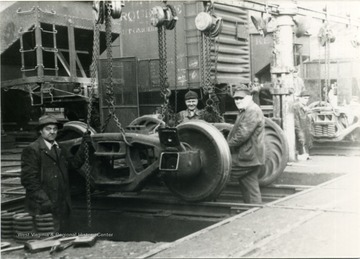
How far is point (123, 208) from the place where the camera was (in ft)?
24.0

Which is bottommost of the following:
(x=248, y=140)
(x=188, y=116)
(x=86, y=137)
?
(x=248, y=140)

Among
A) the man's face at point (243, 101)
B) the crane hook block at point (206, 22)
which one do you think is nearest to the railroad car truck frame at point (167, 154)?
the man's face at point (243, 101)

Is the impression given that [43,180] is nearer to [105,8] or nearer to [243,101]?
[105,8]

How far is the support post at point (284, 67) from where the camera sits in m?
8.85

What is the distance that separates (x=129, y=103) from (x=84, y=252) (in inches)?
285

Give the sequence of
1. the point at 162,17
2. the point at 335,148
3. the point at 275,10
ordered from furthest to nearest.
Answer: the point at 335,148, the point at 275,10, the point at 162,17

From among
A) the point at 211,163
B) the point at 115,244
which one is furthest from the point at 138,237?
the point at 115,244

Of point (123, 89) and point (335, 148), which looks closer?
point (123, 89)

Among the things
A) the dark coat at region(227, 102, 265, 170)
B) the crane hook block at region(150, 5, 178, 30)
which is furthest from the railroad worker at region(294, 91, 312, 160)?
the crane hook block at region(150, 5, 178, 30)

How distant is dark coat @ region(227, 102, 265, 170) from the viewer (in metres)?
6.36

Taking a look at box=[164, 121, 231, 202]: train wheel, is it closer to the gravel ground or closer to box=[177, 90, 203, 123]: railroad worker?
box=[177, 90, 203, 123]: railroad worker

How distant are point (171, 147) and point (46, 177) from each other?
1.54 m

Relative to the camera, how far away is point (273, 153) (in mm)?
7465

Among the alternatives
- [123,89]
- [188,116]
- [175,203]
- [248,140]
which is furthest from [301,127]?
[175,203]
